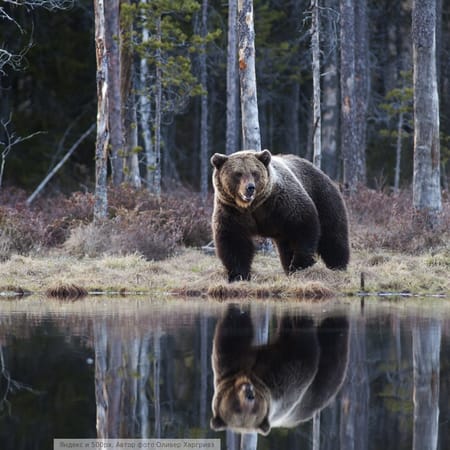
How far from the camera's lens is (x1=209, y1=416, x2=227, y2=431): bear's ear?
5.59 metres

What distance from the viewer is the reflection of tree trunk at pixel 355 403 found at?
549 centimetres

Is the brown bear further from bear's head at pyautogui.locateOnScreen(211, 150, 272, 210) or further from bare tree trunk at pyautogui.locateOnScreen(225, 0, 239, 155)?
bare tree trunk at pyautogui.locateOnScreen(225, 0, 239, 155)

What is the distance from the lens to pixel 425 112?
17766mm

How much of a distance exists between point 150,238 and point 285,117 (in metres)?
28.3

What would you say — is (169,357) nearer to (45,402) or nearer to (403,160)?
(45,402)

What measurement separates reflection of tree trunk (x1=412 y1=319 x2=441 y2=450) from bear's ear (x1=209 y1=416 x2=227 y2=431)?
43.3 inches

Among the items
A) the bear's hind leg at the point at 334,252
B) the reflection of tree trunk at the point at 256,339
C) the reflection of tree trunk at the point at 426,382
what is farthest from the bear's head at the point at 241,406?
the bear's hind leg at the point at 334,252

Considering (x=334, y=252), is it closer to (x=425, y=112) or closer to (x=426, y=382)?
(x=425, y=112)

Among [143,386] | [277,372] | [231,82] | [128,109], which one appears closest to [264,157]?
[277,372]

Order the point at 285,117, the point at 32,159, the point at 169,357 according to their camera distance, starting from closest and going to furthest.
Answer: the point at 169,357, the point at 32,159, the point at 285,117

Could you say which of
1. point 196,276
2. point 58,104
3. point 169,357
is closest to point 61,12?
point 58,104

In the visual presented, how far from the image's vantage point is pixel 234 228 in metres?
12.2

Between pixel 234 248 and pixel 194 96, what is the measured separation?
24461 mm

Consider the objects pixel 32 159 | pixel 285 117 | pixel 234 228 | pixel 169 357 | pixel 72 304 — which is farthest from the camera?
pixel 285 117
